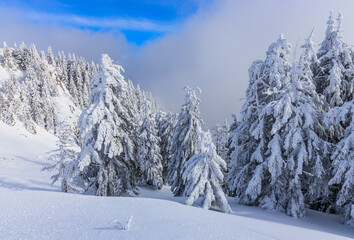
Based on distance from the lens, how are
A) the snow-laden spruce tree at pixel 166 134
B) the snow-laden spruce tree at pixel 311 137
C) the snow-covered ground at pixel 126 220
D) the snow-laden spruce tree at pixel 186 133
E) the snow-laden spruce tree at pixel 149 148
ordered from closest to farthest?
the snow-covered ground at pixel 126 220 → the snow-laden spruce tree at pixel 311 137 → the snow-laden spruce tree at pixel 186 133 → the snow-laden spruce tree at pixel 149 148 → the snow-laden spruce tree at pixel 166 134

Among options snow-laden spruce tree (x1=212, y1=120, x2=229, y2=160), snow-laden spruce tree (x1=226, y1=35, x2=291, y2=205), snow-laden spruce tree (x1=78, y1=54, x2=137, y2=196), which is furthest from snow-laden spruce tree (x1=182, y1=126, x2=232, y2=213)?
snow-laden spruce tree (x1=212, y1=120, x2=229, y2=160)

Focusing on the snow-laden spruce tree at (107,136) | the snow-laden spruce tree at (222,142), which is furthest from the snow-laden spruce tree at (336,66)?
the snow-laden spruce tree at (222,142)

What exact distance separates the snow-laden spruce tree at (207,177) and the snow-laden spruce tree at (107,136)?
18.7 feet

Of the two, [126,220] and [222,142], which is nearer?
[126,220]

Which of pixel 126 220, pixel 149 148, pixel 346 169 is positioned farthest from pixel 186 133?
pixel 126 220

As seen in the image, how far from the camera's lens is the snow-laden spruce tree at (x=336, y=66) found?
591 inches

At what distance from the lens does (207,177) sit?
1184 centimetres

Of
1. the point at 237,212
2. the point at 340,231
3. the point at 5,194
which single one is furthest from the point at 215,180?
the point at 5,194

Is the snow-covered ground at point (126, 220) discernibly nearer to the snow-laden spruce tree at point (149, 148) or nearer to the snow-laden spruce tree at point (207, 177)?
the snow-laden spruce tree at point (207, 177)

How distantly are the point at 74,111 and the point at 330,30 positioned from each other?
A: 78.7m

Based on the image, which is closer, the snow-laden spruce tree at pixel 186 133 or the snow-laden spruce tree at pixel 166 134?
the snow-laden spruce tree at pixel 186 133

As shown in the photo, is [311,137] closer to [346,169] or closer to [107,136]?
[346,169]

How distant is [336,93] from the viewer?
15172 millimetres

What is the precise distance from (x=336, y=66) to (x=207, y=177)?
40.1 feet
